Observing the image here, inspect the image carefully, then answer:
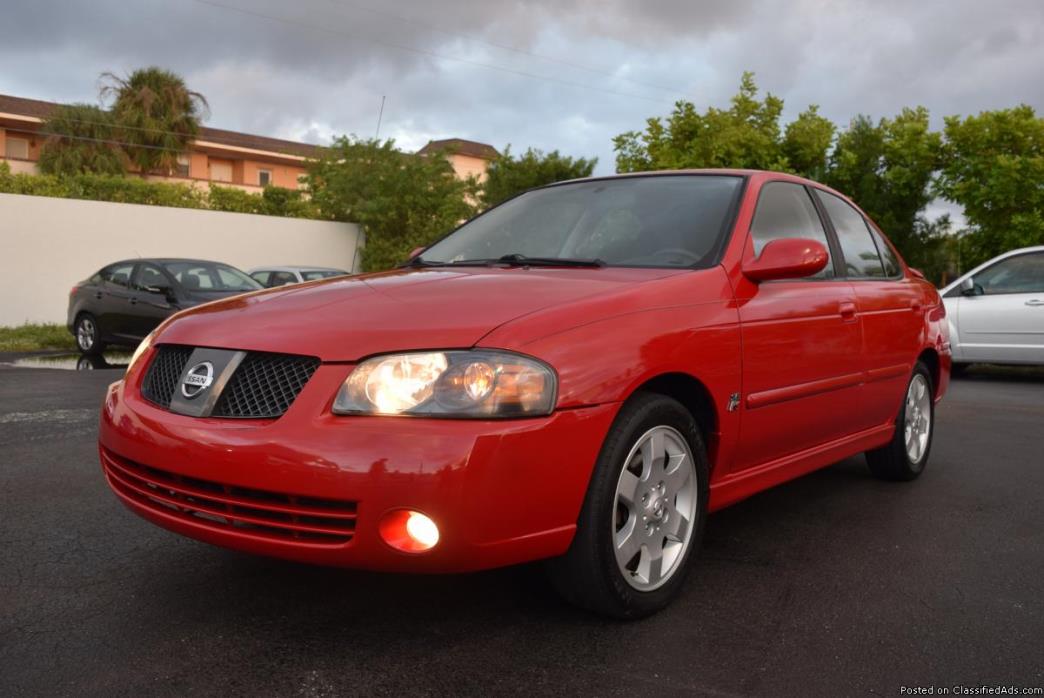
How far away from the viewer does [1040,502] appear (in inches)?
190

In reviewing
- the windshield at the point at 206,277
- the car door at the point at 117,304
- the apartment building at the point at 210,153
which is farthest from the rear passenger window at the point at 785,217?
the apartment building at the point at 210,153

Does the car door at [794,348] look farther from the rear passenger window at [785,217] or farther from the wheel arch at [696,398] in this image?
the wheel arch at [696,398]

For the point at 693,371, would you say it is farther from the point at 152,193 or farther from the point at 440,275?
the point at 152,193

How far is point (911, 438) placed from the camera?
5.29 meters

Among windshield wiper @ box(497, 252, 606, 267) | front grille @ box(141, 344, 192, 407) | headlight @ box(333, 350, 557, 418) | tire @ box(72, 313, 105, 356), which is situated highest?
windshield wiper @ box(497, 252, 606, 267)

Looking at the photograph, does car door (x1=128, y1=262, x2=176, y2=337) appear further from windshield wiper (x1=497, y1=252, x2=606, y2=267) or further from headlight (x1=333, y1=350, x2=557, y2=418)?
headlight (x1=333, y1=350, x2=557, y2=418)

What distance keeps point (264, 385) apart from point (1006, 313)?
1042 cm

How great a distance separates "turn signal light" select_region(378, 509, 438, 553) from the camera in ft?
8.45

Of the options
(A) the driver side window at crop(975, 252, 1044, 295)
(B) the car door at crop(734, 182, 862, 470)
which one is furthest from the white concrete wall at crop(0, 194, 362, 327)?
(B) the car door at crop(734, 182, 862, 470)

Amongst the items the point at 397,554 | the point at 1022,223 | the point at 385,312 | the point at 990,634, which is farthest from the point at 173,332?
the point at 1022,223

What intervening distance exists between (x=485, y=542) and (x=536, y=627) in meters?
0.51

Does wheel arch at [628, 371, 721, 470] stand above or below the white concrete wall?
above

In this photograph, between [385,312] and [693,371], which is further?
[693,371]

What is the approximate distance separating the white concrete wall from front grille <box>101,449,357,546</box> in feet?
55.8
